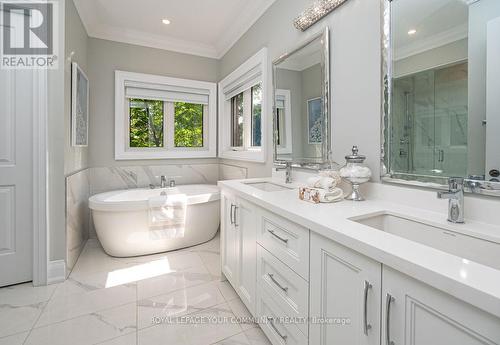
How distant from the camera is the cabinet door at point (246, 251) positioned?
4.93ft

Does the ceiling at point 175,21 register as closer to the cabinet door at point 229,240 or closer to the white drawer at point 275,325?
the cabinet door at point 229,240

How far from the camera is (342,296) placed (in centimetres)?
87

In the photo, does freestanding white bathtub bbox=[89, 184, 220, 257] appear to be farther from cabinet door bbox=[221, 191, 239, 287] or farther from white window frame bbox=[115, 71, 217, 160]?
cabinet door bbox=[221, 191, 239, 287]

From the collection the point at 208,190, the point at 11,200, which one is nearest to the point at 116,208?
the point at 11,200

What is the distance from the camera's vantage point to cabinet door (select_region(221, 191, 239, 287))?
177 centimetres

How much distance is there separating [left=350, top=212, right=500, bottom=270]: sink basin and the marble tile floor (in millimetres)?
964

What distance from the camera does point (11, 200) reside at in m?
2.01

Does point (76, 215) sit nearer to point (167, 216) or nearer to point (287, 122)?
point (167, 216)

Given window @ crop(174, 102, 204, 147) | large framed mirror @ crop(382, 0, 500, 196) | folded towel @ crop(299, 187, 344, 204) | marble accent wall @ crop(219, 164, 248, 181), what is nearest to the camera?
large framed mirror @ crop(382, 0, 500, 196)

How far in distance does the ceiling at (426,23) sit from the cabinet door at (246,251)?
1147mm

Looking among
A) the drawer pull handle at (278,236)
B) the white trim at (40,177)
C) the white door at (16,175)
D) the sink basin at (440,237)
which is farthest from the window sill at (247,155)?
the white door at (16,175)

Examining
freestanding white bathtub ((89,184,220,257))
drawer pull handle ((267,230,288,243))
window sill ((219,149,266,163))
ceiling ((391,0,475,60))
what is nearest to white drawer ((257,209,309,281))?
drawer pull handle ((267,230,288,243))

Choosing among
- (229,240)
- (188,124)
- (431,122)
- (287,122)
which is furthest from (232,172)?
(431,122)

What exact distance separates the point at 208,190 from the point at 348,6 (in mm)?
2469
